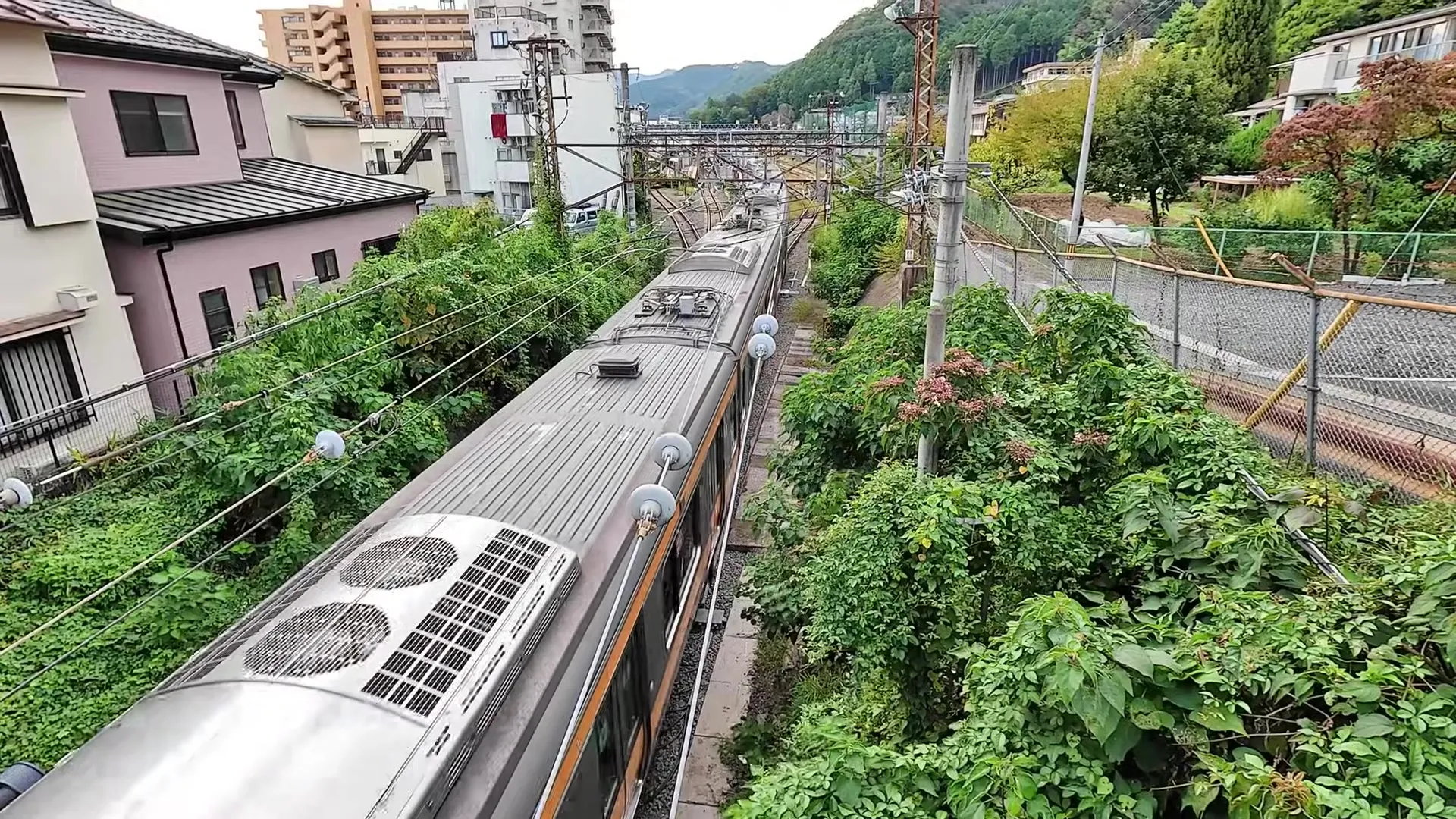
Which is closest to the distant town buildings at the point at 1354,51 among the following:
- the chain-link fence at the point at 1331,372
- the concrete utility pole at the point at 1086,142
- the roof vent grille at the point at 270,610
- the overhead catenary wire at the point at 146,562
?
the concrete utility pole at the point at 1086,142

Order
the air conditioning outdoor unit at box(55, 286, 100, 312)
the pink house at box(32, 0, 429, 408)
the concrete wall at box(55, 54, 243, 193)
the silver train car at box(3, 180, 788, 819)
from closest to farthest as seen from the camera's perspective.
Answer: the silver train car at box(3, 180, 788, 819) → the air conditioning outdoor unit at box(55, 286, 100, 312) → the pink house at box(32, 0, 429, 408) → the concrete wall at box(55, 54, 243, 193)

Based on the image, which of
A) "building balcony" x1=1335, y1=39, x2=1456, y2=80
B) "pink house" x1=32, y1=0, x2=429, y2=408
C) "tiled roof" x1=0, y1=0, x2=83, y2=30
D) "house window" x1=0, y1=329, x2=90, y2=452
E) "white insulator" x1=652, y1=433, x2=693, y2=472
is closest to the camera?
"white insulator" x1=652, y1=433, x2=693, y2=472

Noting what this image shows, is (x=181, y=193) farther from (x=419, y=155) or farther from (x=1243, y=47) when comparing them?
(x=1243, y=47)

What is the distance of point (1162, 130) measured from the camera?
63.4ft

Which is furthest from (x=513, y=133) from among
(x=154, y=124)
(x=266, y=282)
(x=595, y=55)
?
(x=595, y=55)

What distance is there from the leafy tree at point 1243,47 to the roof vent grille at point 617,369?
3578cm

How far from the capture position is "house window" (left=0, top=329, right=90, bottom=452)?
847 cm

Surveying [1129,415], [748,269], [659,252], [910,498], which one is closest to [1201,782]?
[910,498]

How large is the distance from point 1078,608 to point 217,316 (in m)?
12.7

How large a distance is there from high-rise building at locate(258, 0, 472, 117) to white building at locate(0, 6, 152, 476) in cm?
6544

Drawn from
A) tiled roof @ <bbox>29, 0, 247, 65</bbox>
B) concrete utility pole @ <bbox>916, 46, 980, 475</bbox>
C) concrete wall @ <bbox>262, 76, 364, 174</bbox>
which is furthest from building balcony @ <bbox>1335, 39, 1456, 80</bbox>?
concrete wall @ <bbox>262, 76, 364, 174</bbox>

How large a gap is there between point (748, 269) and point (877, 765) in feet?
38.4

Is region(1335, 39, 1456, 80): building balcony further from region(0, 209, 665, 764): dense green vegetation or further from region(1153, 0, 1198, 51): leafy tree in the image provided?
region(0, 209, 665, 764): dense green vegetation

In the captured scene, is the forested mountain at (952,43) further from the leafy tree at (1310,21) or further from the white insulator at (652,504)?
the white insulator at (652,504)
